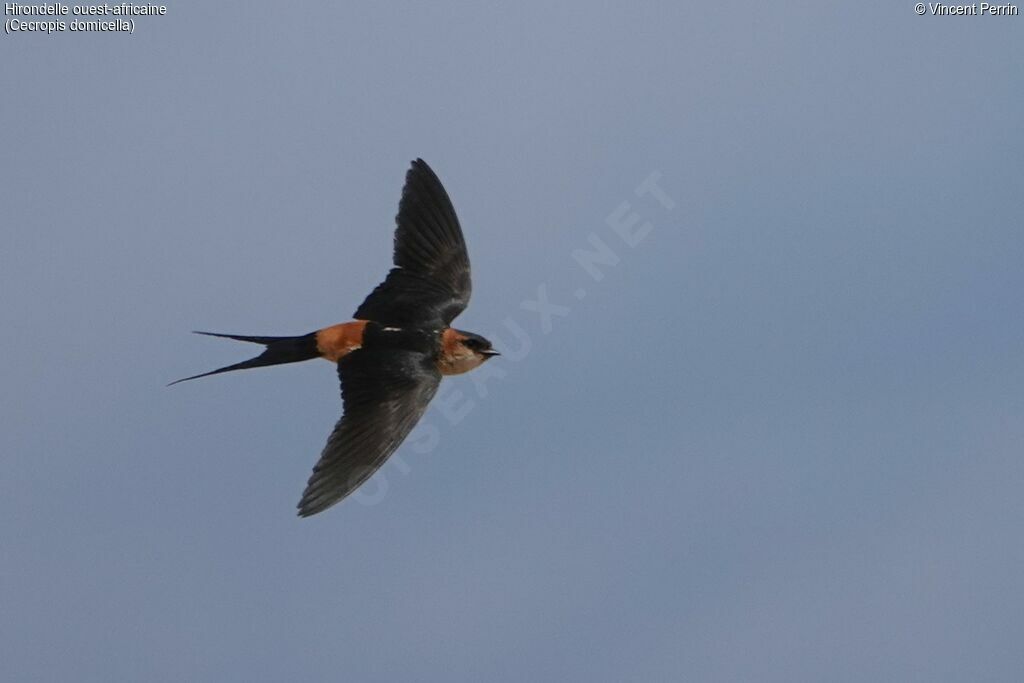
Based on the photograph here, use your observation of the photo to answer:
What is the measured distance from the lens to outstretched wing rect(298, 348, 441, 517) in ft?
29.2

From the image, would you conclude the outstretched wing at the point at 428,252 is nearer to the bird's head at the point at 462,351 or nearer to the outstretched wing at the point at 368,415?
the bird's head at the point at 462,351

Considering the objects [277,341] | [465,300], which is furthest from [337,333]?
[465,300]

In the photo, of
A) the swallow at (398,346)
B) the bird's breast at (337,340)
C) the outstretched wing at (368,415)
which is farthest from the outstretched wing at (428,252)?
the outstretched wing at (368,415)

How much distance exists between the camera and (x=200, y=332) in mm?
9203

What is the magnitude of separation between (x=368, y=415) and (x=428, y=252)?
1.64 m

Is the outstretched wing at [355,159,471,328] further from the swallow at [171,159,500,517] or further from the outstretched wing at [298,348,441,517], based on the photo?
the outstretched wing at [298,348,441,517]

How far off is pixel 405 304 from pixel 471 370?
657 mm

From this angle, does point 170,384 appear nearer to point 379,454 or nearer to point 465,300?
point 379,454

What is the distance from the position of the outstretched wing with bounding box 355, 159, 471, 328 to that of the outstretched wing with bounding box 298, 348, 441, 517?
2.25 feet

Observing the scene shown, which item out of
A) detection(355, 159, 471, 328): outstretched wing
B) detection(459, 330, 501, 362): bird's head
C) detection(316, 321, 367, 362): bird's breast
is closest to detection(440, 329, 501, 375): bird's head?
detection(459, 330, 501, 362): bird's head

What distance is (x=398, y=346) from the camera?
9797mm

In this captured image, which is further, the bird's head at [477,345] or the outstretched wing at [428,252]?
the outstretched wing at [428,252]

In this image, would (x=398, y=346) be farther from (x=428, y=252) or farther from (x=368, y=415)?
(x=428, y=252)

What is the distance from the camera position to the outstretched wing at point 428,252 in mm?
10344
